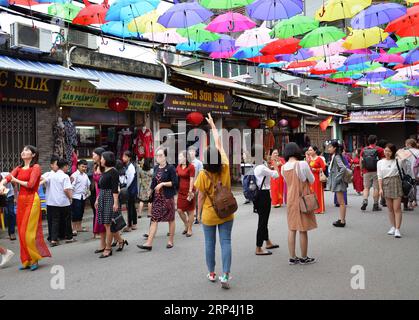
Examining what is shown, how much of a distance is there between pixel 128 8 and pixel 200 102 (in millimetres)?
6609

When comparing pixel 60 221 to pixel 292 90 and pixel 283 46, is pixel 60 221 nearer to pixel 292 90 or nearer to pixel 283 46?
pixel 283 46

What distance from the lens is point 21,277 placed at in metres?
5.50

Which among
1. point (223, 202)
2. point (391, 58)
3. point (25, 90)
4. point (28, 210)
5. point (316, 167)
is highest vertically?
point (391, 58)

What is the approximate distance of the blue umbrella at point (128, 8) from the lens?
880 centimetres

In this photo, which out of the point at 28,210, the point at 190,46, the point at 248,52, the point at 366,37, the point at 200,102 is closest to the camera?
the point at 28,210

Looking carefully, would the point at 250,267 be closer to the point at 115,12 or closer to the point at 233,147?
the point at 115,12

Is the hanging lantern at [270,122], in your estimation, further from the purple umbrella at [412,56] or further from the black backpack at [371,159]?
the black backpack at [371,159]

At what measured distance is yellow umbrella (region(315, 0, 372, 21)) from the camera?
8984mm

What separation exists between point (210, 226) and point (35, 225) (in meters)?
2.80

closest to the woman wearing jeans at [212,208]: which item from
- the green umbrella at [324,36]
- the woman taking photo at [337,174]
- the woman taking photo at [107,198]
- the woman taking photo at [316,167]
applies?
the woman taking photo at [107,198]

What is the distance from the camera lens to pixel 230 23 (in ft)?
32.7

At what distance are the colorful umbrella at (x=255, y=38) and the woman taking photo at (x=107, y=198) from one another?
6896 millimetres

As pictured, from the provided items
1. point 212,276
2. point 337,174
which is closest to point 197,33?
point 337,174

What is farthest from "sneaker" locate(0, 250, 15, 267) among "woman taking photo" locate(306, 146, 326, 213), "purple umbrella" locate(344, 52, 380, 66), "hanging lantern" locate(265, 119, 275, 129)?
"hanging lantern" locate(265, 119, 275, 129)
